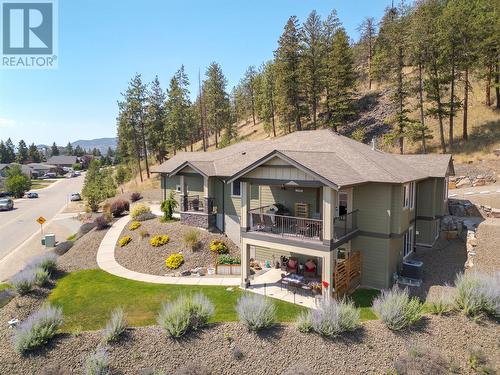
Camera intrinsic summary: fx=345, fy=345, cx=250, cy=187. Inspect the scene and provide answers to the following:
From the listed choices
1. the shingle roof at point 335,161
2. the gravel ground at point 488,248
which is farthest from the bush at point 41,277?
the gravel ground at point 488,248

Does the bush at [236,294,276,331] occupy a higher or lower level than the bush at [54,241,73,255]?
higher

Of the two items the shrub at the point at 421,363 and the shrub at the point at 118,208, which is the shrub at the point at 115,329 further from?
the shrub at the point at 118,208

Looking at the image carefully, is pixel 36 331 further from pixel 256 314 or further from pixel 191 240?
pixel 191 240

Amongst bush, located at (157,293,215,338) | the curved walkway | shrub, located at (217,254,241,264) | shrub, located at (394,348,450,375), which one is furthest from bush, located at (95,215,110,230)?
shrub, located at (394,348,450,375)

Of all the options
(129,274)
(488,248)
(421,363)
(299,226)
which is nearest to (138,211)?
(129,274)

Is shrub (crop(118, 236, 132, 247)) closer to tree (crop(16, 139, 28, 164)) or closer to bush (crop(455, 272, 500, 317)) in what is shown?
bush (crop(455, 272, 500, 317))

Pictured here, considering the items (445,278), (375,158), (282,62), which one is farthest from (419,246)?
→ (282,62)
